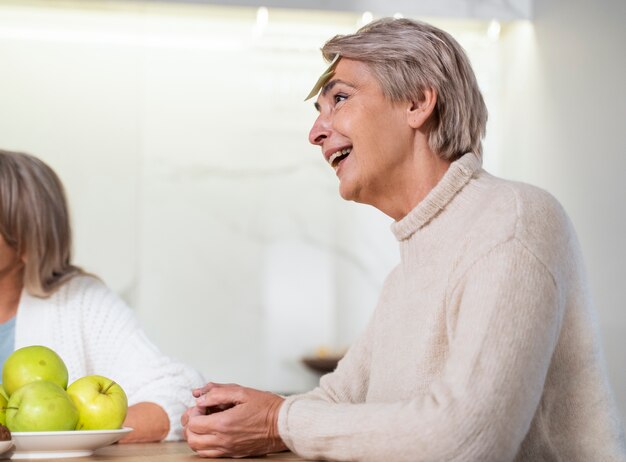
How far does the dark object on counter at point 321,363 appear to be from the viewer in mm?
3521

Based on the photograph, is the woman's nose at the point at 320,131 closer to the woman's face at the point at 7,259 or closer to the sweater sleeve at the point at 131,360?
the sweater sleeve at the point at 131,360

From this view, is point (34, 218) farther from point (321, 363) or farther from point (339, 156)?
point (321, 363)

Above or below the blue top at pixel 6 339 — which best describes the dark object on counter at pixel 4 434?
above

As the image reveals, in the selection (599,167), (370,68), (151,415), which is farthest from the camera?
(599,167)

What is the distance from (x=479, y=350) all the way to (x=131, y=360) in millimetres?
1131

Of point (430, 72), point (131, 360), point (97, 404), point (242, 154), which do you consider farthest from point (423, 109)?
point (242, 154)

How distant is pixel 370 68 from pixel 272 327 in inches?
79.8

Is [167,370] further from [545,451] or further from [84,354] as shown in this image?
[545,451]

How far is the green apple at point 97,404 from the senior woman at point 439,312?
11 centimetres

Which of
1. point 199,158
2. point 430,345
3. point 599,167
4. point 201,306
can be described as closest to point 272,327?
point 201,306

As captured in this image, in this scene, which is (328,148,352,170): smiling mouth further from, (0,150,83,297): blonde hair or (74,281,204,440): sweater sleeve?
(0,150,83,297): blonde hair

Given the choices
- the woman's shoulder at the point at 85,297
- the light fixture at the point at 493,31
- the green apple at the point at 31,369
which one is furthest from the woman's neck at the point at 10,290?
the light fixture at the point at 493,31

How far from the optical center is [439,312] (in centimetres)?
143

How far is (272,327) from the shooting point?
359cm
